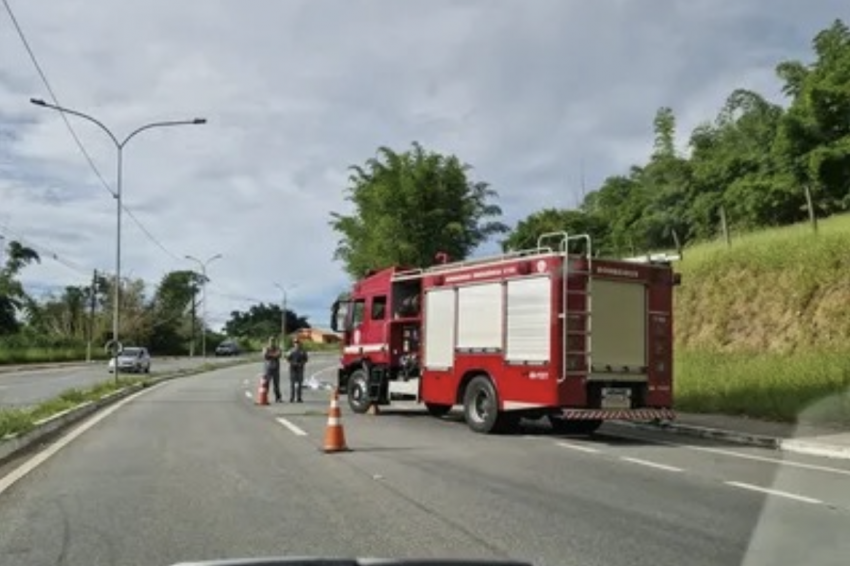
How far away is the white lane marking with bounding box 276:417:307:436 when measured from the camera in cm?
1773

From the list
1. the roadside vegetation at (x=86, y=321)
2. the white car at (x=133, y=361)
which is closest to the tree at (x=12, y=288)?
the roadside vegetation at (x=86, y=321)

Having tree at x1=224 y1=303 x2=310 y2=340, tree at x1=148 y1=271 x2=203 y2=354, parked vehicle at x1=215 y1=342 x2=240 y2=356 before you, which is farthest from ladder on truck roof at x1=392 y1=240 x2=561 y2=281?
tree at x1=224 y1=303 x2=310 y2=340

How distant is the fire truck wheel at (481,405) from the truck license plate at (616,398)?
1.84 meters

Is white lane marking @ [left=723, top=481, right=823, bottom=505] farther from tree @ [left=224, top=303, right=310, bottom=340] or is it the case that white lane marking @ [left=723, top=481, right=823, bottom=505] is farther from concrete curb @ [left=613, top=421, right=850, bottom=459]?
tree @ [left=224, top=303, right=310, bottom=340]

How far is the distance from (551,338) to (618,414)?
5.40ft

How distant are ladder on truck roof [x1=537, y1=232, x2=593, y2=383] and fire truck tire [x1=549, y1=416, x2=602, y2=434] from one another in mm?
2390

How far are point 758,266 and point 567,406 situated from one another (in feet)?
49.0

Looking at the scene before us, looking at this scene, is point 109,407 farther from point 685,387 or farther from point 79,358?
point 79,358

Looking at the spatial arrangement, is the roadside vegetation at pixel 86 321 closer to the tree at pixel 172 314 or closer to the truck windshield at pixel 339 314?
the tree at pixel 172 314

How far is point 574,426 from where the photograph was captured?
19.6 meters

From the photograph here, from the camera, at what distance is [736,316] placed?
95.6 feet

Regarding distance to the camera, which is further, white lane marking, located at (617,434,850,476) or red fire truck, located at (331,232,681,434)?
red fire truck, located at (331,232,681,434)

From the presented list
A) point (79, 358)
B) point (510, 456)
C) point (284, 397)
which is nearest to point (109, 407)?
point (284, 397)

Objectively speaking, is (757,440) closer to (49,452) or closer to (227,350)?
(49,452)
